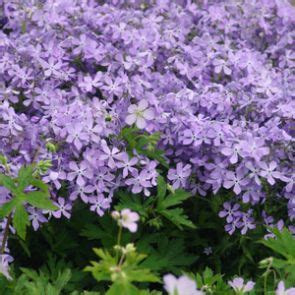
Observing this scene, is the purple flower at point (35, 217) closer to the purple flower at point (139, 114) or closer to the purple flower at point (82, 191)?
the purple flower at point (82, 191)

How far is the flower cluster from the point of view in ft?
7.02

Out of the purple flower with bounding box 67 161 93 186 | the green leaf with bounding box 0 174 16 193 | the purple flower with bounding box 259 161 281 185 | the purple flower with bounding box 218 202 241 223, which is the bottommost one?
the purple flower with bounding box 218 202 241 223

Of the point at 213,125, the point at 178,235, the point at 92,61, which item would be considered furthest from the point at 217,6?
the point at 178,235

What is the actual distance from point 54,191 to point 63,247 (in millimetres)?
216

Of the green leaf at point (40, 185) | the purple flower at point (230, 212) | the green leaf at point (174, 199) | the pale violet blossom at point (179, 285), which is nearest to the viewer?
the pale violet blossom at point (179, 285)

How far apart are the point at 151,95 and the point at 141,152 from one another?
260 mm

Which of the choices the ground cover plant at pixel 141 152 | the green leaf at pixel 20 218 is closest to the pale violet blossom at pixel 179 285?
the ground cover plant at pixel 141 152

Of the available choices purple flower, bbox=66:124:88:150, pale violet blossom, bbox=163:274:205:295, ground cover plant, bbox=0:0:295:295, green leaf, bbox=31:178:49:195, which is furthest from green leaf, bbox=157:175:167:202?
pale violet blossom, bbox=163:274:205:295

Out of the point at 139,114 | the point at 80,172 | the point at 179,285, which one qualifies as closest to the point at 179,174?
the point at 139,114

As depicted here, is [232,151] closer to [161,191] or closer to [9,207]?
[161,191]

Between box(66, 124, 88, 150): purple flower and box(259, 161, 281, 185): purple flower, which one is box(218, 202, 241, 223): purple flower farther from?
box(66, 124, 88, 150): purple flower

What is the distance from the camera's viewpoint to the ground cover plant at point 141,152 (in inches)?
82.4

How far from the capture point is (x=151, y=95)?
7.64 feet

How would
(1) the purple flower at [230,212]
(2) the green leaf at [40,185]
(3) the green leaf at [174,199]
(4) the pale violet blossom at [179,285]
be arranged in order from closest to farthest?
(4) the pale violet blossom at [179,285], (2) the green leaf at [40,185], (3) the green leaf at [174,199], (1) the purple flower at [230,212]
